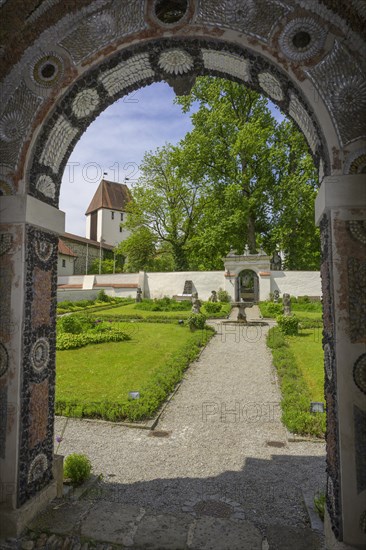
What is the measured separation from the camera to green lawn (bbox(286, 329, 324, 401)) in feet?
29.2

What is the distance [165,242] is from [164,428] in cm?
2766

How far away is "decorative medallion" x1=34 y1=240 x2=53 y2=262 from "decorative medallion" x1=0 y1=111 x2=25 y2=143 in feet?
3.45

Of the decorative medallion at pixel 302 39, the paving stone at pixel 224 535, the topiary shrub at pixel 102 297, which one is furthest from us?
the topiary shrub at pixel 102 297

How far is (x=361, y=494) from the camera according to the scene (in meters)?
2.91

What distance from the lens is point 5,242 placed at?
141 inches

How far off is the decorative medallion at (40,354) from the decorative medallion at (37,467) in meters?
0.89

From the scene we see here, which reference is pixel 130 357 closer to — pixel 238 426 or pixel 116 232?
pixel 238 426

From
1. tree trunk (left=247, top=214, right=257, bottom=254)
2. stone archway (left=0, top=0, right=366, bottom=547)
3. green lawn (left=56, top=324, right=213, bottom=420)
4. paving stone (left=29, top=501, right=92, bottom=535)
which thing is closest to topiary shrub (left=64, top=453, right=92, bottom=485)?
paving stone (left=29, top=501, right=92, bottom=535)

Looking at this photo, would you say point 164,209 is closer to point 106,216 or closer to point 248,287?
point 248,287

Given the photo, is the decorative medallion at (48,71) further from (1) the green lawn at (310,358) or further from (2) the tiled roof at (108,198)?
A: (2) the tiled roof at (108,198)

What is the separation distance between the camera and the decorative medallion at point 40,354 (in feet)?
12.2

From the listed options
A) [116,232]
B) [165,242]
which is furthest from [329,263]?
[116,232]

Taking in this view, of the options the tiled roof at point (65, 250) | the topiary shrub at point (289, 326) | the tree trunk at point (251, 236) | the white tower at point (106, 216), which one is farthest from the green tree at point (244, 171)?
the white tower at point (106, 216)

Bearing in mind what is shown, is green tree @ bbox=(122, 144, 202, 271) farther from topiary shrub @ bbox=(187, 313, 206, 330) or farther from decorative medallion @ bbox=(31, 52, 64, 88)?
decorative medallion @ bbox=(31, 52, 64, 88)
